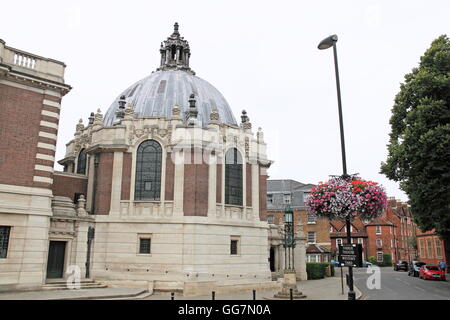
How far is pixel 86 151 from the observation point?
29594mm

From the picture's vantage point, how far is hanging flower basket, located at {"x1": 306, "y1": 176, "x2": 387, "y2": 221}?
44.5 feet

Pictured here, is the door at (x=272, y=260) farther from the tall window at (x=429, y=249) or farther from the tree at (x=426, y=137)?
the tall window at (x=429, y=249)

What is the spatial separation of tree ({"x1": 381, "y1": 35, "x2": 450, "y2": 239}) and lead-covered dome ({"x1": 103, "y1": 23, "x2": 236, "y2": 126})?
13.5 m

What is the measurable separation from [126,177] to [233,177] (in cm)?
775

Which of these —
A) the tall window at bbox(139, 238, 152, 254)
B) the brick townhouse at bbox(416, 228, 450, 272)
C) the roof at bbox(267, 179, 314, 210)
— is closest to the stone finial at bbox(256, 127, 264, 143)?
the tall window at bbox(139, 238, 152, 254)

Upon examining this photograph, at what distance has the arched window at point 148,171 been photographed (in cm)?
2706

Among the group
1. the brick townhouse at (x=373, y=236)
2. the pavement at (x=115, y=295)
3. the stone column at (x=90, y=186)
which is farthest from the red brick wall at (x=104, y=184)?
the brick townhouse at (x=373, y=236)

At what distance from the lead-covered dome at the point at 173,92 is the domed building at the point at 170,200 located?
0.77ft

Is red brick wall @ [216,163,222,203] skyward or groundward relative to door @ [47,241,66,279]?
skyward

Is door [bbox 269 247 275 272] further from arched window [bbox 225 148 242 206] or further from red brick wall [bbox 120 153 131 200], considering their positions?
red brick wall [bbox 120 153 131 200]

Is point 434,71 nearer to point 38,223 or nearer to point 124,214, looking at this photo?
point 124,214

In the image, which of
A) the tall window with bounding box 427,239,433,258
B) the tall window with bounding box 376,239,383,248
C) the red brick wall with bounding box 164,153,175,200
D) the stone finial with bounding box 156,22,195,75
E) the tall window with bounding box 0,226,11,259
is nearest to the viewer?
the tall window with bounding box 0,226,11,259

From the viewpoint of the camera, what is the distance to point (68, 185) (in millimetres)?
28734
